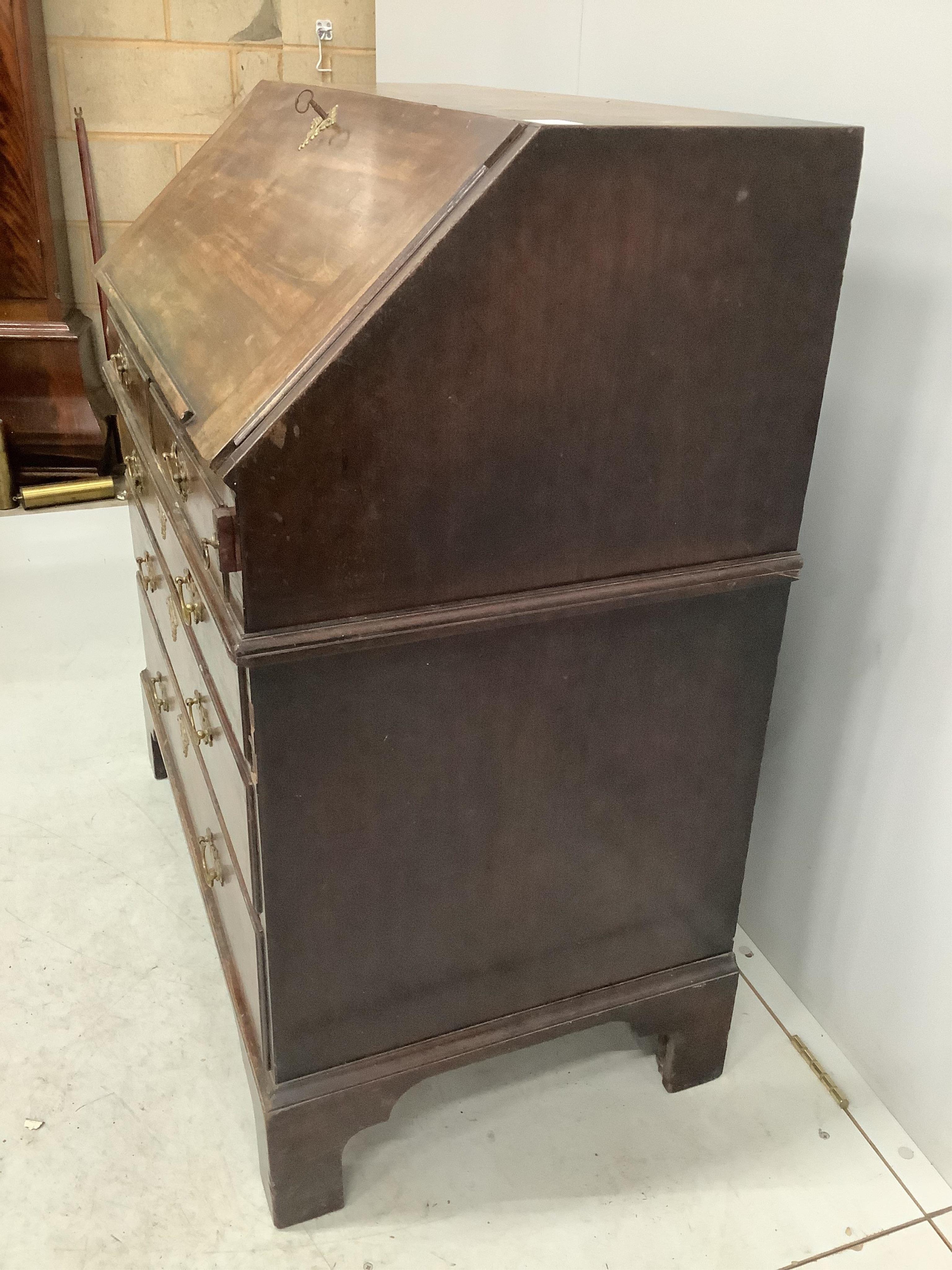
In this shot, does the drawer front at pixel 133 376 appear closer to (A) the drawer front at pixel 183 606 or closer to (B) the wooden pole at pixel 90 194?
(A) the drawer front at pixel 183 606

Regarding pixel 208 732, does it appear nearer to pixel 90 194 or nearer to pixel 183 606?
pixel 183 606

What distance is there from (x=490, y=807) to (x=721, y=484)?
1.42ft

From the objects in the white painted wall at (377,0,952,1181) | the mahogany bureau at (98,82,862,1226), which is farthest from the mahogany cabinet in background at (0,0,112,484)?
the white painted wall at (377,0,952,1181)

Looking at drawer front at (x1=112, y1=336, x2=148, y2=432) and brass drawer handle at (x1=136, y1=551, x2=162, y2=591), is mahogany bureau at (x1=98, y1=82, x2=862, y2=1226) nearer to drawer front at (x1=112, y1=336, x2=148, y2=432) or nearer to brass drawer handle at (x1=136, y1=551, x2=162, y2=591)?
drawer front at (x1=112, y1=336, x2=148, y2=432)

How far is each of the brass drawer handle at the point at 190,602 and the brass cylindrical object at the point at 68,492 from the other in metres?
1.87

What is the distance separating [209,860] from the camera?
157 centimetres

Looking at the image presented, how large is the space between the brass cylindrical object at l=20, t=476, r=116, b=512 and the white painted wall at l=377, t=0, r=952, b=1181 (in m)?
1.98

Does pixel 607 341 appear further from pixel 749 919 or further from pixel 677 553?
pixel 749 919

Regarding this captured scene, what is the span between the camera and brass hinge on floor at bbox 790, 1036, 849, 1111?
150cm

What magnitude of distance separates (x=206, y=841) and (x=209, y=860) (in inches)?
4.3

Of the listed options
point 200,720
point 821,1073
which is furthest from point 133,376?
point 821,1073

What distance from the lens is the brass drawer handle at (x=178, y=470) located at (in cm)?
115

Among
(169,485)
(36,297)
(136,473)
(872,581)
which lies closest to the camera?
(169,485)

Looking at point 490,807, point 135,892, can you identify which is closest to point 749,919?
point 490,807
